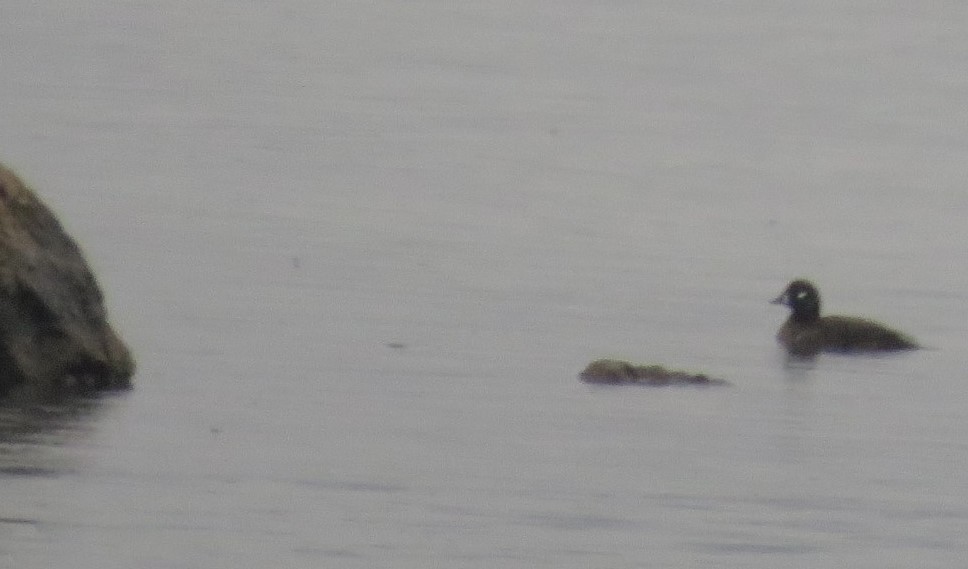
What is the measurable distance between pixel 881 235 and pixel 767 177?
690 centimetres

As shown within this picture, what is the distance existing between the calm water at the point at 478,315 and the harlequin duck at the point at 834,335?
0.20 meters

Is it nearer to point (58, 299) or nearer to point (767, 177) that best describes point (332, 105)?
point (767, 177)

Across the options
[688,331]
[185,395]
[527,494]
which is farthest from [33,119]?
[527,494]

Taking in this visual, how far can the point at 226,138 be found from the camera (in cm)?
4053

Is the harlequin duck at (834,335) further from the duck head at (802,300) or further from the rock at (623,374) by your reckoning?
the rock at (623,374)

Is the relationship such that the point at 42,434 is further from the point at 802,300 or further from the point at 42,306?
the point at 802,300

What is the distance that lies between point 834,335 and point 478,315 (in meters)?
2.40

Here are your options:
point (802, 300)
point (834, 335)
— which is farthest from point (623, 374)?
point (802, 300)

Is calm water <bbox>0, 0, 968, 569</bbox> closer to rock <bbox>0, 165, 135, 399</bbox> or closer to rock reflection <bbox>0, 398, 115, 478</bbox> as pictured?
rock reflection <bbox>0, 398, 115, 478</bbox>

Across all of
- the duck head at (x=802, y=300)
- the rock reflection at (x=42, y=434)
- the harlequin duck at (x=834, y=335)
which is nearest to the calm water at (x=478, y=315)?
the rock reflection at (x=42, y=434)

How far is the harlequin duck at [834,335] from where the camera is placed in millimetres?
25047

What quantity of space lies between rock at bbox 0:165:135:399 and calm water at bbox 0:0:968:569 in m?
0.39

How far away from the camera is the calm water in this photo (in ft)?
55.5

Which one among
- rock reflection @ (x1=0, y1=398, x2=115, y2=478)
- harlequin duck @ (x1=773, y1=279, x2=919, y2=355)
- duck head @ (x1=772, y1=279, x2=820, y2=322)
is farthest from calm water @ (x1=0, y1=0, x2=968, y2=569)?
duck head @ (x1=772, y1=279, x2=820, y2=322)
